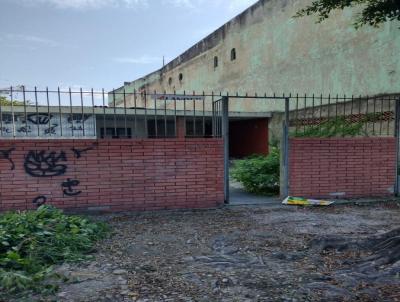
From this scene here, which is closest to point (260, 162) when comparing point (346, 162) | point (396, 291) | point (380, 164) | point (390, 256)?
point (346, 162)

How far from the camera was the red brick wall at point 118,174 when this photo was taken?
5961 mm

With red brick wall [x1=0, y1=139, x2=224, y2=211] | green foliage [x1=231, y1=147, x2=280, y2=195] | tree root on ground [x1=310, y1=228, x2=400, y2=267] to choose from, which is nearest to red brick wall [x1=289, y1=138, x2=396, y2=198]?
green foliage [x1=231, y1=147, x2=280, y2=195]

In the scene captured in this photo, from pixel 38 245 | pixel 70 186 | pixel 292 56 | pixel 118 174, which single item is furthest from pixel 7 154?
pixel 292 56

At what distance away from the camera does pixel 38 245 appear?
4.09 metres

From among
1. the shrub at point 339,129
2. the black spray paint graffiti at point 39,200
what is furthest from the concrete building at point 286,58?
the black spray paint graffiti at point 39,200

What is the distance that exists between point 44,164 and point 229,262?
381 centimetres

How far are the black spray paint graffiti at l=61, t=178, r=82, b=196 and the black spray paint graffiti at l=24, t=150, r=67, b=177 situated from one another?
7.5 inches

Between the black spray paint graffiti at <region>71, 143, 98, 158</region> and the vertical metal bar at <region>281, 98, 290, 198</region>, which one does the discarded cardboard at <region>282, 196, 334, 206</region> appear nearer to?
the vertical metal bar at <region>281, 98, 290, 198</region>

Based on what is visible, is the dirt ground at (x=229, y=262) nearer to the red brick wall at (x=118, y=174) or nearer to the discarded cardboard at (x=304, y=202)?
the red brick wall at (x=118, y=174)

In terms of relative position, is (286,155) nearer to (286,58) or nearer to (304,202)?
(304,202)

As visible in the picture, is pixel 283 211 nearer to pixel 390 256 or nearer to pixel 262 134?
pixel 390 256

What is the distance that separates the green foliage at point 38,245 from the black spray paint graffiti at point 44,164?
0.95 m

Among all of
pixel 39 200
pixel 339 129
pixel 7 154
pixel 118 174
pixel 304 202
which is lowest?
pixel 304 202

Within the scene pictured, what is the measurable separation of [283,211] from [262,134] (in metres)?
10.7
